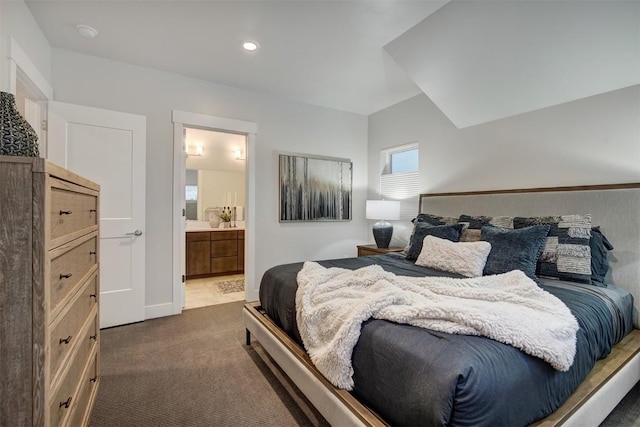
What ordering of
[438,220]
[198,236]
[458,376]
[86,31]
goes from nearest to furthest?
[458,376] → [86,31] → [438,220] → [198,236]

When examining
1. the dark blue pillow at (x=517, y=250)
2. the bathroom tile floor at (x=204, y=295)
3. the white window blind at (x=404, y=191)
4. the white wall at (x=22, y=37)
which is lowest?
the bathroom tile floor at (x=204, y=295)

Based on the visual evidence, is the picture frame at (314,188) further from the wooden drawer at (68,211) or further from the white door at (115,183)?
the wooden drawer at (68,211)

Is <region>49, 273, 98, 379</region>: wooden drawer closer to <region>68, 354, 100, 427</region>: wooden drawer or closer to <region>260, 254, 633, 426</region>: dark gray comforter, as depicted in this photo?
<region>68, 354, 100, 427</region>: wooden drawer

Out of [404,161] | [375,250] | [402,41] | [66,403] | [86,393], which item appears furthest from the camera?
[404,161]

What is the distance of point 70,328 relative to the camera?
115cm

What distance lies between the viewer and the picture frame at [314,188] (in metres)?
3.89

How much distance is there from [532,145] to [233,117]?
317cm

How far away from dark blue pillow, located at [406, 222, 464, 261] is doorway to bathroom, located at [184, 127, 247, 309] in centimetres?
252

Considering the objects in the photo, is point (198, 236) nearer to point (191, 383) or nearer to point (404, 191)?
point (191, 383)

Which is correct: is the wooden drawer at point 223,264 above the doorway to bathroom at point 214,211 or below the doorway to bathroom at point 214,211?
below

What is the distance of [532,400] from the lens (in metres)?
1.10

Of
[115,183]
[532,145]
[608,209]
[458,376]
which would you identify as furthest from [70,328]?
[532,145]

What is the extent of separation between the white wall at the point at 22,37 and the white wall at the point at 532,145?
12.3ft

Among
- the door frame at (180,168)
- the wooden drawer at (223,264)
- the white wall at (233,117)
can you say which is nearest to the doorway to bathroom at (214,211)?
the wooden drawer at (223,264)
